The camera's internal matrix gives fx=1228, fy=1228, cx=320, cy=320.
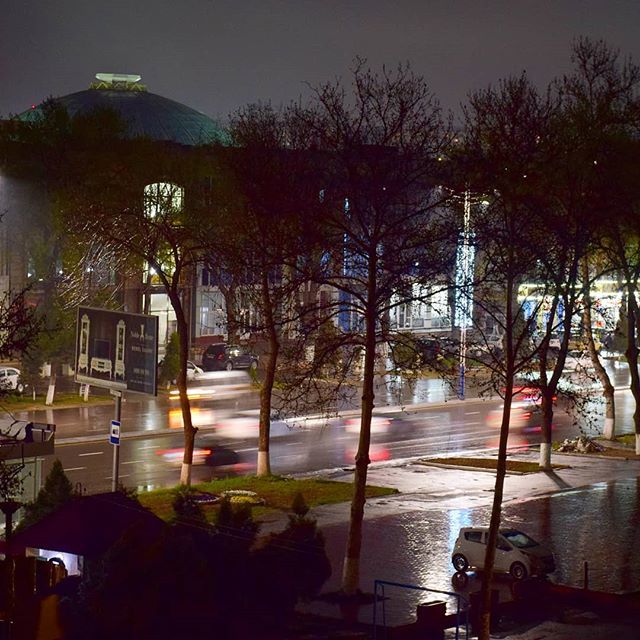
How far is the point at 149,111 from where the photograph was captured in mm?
95250

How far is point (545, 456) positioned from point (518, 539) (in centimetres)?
1386

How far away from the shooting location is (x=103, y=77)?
100812 mm

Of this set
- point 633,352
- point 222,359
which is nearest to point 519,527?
point 633,352

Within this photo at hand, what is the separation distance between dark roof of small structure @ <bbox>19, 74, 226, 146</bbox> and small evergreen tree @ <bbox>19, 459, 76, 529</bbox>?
67.3 m

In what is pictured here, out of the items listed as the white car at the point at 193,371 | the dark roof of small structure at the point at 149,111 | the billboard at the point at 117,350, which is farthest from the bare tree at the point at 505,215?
the dark roof of small structure at the point at 149,111

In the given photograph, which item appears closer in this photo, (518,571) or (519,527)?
(518,571)

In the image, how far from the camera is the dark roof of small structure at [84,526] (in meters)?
20.5

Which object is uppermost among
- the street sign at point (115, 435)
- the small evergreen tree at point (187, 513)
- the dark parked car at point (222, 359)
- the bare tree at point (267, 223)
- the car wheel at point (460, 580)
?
the bare tree at point (267, 223)

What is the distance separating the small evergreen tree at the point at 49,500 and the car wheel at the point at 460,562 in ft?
26.9

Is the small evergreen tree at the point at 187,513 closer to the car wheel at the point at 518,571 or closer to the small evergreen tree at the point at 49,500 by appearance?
the small evergreen tree at the point at 49,500

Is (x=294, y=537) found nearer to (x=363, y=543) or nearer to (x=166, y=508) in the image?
(x=363, y=543)

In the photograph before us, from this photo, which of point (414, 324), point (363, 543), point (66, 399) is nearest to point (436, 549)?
point (363, 543)

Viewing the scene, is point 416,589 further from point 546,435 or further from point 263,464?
point 546,435

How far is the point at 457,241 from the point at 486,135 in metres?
5.29
